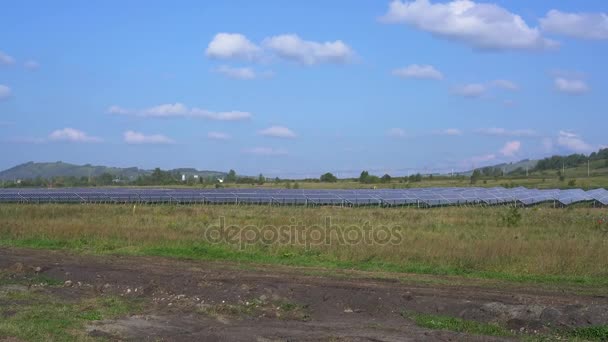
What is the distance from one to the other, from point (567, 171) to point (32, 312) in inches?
3444

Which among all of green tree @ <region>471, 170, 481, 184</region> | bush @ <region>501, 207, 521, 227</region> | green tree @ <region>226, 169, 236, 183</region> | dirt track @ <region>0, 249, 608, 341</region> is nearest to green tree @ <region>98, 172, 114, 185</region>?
green tree @ <region>226, 169, 236, 183</region>

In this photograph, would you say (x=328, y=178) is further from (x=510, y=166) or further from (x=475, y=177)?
(x=510, y=166)

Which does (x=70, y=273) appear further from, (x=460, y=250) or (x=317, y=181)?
(x=317, y=181)

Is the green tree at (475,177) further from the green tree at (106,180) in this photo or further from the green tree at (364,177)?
the green tree at (106,180)

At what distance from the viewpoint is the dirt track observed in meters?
9.47

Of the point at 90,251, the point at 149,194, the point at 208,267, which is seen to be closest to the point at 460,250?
the point at 208,267

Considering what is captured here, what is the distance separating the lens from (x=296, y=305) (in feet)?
37.8

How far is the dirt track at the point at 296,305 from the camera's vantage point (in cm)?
947

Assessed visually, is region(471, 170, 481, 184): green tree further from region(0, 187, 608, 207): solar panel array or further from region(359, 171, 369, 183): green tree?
region(0, 187, 608, 207): solar panel array

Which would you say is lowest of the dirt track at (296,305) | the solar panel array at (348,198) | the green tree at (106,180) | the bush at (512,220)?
the dirt track at (296,305)

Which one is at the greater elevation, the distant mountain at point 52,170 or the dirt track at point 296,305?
the distant mountain at point 52,170

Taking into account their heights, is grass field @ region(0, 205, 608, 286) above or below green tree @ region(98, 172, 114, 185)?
below

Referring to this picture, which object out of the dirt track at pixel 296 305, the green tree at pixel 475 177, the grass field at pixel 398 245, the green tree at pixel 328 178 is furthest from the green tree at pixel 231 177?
the dirt track at pixel 296 305

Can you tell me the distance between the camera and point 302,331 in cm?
946
